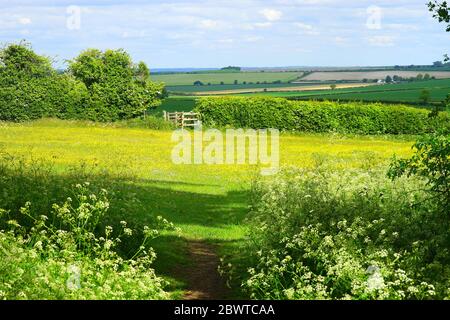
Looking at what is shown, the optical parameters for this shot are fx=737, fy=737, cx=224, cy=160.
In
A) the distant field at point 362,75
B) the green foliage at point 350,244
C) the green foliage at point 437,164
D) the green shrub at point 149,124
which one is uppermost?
the distant field at point 362,75

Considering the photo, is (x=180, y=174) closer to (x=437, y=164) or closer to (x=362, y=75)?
(x=437, y=164)

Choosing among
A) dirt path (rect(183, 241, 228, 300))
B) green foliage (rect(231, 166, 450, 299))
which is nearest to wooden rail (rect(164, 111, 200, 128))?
dirt path (rect(183, 241, 228, 300))

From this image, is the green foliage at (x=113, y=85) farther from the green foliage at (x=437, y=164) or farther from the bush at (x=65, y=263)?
the green foliage at (x=437, y=164)

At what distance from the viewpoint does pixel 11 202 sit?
16219 millimetres

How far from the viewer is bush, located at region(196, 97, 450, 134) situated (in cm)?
6097

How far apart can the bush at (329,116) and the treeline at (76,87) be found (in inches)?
354

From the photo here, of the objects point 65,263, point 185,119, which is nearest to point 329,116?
point 185,119

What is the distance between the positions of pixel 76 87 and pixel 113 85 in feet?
10.8

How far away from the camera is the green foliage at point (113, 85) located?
64.3 meters

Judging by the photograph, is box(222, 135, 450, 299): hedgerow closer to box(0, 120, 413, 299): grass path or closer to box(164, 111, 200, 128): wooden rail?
box(0, 120, 413, 299): grass path

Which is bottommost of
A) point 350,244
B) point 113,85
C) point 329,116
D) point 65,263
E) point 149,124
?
point 149,124

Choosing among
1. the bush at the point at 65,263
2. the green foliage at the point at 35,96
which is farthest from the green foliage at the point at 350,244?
the green foliage at the point at 35,96

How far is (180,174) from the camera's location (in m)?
32.8

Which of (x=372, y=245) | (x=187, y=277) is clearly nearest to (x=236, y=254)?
(x=187, y=277)
